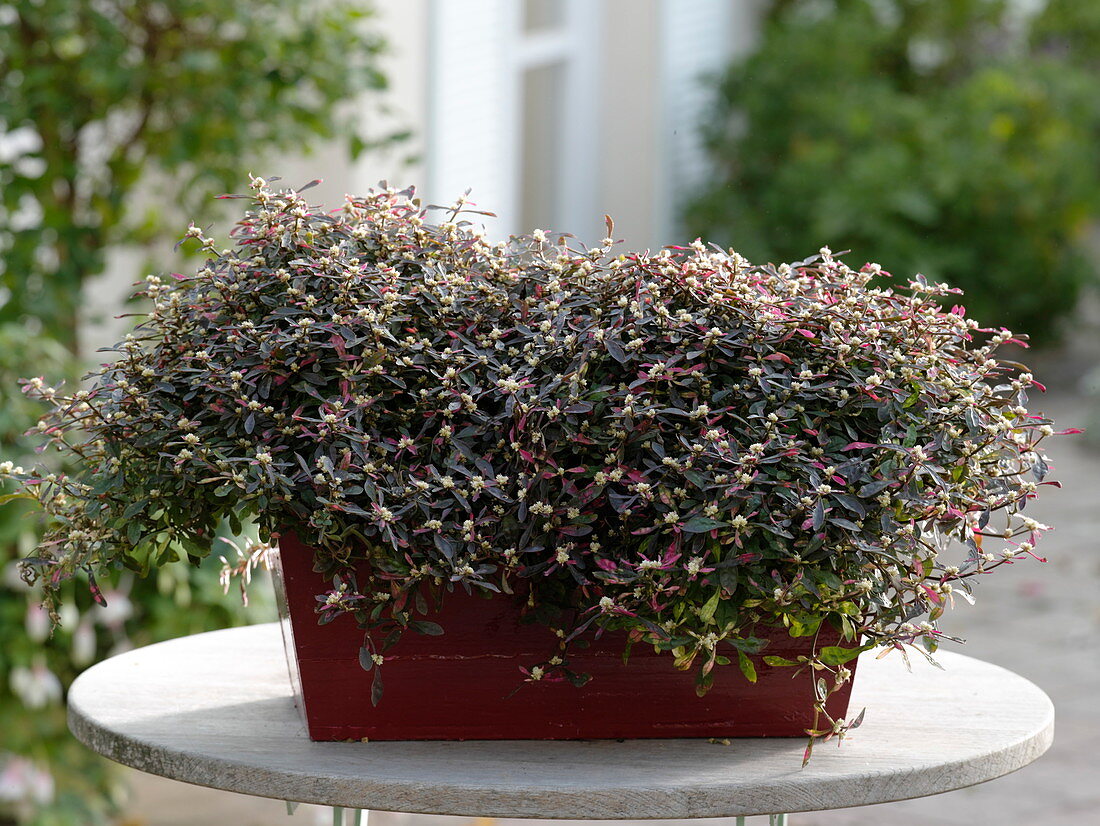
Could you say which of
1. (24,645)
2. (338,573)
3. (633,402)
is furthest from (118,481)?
(24,645)

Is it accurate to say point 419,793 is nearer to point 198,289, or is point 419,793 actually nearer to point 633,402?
point 633,402

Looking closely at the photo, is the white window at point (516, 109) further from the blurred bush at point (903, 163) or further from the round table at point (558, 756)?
the round table at point (558, 756)

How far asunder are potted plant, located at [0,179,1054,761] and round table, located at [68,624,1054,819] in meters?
0.04

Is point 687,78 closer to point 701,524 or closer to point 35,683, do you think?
point 35,683

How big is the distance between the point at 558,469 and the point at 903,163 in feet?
20.4

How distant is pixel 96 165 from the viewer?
295cm

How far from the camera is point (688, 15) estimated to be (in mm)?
7035

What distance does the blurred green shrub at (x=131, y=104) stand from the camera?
8.55 feet

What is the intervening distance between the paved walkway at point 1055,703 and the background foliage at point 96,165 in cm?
50

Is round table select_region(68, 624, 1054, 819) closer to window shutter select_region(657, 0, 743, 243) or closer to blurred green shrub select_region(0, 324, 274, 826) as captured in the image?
blurred green shrub select_region(0, 324, 274, 826)

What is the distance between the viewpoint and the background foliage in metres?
2.49

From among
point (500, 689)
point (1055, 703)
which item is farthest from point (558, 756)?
point (1055, 703)

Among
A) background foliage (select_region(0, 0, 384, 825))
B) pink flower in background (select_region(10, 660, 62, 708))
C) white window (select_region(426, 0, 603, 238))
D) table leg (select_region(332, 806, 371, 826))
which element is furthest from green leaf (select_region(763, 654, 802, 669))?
white window (select_region(426, 0, 603, 238))

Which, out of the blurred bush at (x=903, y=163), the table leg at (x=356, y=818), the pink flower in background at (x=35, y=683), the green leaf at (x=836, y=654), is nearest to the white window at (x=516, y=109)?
the blurred bush at (x=903, y=163)
